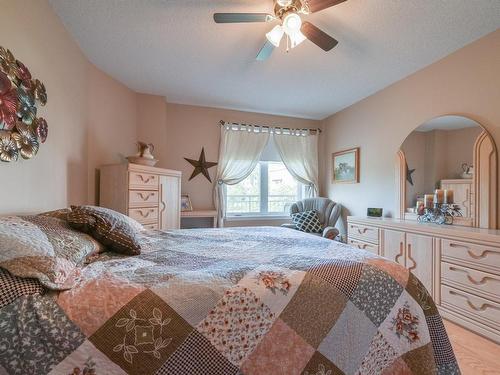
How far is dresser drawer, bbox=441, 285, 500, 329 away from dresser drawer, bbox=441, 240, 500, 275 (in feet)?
Result: 0.82

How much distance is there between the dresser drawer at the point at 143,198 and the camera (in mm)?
2572

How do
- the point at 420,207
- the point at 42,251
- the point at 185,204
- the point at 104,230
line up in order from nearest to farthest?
the point at 42,251, the point at 104,230, the point at 420,207, the point at 185,204

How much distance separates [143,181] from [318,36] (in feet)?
7.21

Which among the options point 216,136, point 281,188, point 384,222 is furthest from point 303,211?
point 216,136

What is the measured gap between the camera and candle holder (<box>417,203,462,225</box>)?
2.46 metres

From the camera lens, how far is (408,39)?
224cm

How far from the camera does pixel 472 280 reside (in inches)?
76.5

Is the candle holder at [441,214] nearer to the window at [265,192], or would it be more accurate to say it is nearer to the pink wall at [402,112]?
the pink wall at [402,112]

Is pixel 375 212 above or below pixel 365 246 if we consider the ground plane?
above

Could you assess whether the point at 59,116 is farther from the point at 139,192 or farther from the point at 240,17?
the point at 240,17

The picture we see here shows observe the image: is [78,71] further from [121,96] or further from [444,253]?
[444,253]

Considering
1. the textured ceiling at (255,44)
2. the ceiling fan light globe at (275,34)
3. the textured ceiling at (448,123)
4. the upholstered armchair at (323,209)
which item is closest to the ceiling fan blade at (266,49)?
the ceiling fan light globe at (275,34)

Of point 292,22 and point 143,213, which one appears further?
point 143,213

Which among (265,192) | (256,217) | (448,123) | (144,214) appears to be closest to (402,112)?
(448,123)
